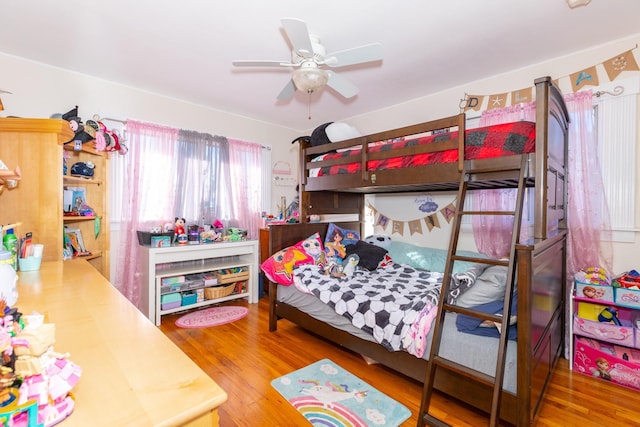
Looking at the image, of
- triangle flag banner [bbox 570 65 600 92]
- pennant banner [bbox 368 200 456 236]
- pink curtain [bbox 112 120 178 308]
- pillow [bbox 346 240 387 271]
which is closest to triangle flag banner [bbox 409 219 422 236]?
pennant banner [bbox 368 200 456 236]

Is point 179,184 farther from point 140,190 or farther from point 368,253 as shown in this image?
point 368,253

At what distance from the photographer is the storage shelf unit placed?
316 cm

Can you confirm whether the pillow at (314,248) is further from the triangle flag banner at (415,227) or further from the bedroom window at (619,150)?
the bedroom window at (619,150)

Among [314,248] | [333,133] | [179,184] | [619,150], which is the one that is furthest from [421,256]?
[179,184]

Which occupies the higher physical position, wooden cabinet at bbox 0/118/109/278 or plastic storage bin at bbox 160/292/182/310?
wooden cabinet at bbox 0/118/109/278

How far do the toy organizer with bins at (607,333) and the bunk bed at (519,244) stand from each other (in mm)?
142

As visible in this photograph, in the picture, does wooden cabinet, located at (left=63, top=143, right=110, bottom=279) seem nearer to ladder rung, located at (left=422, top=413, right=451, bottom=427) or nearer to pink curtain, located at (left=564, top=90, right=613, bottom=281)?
ladder rung, located at (left=422, top=413, right=451, bottom=427)

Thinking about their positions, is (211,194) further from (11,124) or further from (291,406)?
(291,406)

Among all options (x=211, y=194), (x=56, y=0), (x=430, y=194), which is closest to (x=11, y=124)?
(x=56, y=0)

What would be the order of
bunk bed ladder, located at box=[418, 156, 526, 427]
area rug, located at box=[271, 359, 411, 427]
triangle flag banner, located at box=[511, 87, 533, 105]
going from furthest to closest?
triangle flag banner, located at box=[511, 87, 533, 105] → area rug, located at box=[271, 359, 411, 427] → bunk bed ladder, located at box=[418, 156, 526, 427]

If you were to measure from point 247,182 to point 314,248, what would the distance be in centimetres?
165

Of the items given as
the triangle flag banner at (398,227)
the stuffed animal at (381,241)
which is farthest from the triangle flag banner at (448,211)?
the stuffed animal at (381,241)

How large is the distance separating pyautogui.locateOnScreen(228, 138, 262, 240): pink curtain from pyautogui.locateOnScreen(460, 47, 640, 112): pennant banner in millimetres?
2750

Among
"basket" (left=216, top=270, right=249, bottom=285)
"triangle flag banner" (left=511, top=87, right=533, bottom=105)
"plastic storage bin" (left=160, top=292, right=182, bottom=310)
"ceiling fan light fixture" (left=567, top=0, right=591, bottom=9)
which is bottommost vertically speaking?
"plastic storage bin" (left=160, top=292, right=182, bottom=310)
